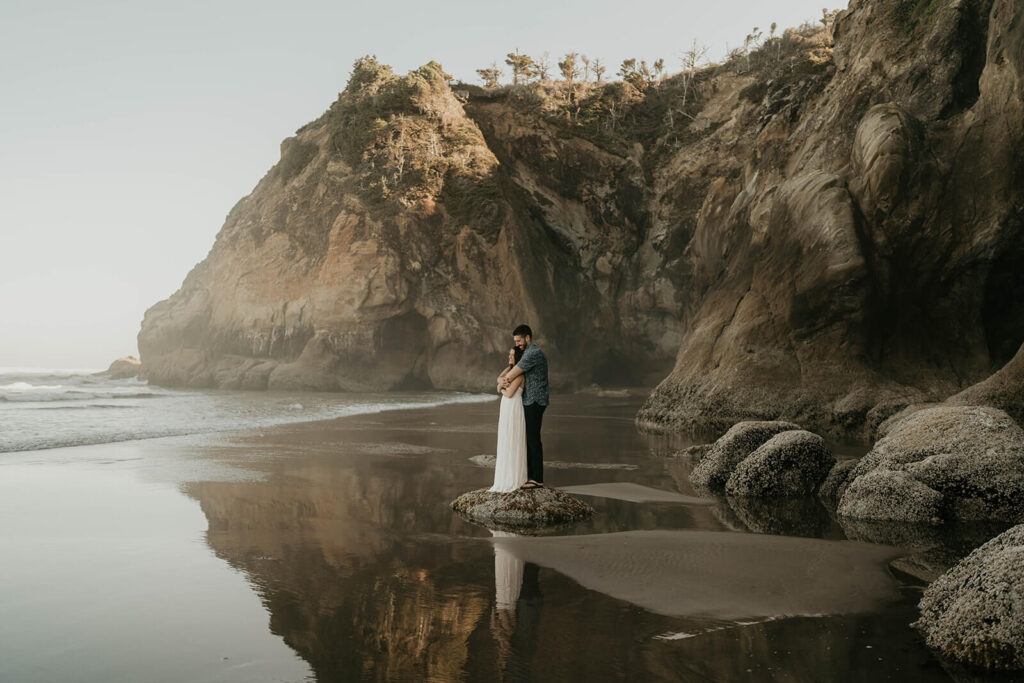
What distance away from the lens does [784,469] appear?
9.76 m

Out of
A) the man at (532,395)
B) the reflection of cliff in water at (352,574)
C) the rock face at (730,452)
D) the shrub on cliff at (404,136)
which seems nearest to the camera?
the reflection of cliff in water at (352,574)

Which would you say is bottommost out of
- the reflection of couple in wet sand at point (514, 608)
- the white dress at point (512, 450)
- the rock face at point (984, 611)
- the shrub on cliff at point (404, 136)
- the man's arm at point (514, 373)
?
the reflection of couple in wet sand at point (514, 608)

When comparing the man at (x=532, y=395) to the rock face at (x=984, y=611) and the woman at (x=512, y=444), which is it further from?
the rock face at (x=984, y=611)

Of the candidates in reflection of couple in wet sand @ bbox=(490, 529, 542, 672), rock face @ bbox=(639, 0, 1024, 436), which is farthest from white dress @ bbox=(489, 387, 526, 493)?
rock face @ bbox=(639, 0, 1024, 436)

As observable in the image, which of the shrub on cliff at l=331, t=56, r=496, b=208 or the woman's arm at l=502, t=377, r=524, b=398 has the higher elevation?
the shrub on cliff at l=331, t=56, r=496, b=208

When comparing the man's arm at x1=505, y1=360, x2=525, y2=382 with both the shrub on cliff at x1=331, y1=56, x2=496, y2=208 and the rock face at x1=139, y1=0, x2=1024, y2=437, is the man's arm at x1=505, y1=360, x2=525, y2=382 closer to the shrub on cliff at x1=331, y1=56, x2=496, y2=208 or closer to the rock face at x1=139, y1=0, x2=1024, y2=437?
the rock face at x1=139, y1=0, x2=1024, y2=437

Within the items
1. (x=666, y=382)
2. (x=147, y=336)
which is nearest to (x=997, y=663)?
(x=666, y=382)

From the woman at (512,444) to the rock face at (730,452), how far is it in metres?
3.14

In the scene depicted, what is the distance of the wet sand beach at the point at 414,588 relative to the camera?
406cm

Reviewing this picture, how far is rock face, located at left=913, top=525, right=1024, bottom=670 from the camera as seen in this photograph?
407cm

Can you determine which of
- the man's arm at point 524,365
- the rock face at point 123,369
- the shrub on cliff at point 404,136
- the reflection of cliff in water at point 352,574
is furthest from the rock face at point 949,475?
the rock face at point 123,369

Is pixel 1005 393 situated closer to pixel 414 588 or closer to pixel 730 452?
pixel 730 452

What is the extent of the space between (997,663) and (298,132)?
53.9 metres

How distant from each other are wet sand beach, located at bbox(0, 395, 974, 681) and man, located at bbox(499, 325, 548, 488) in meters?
0.91
